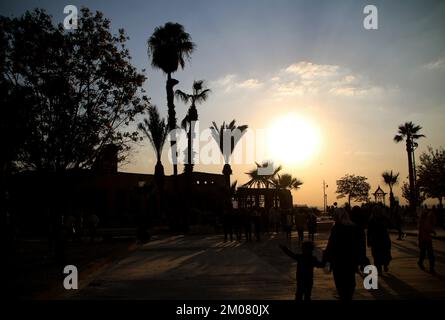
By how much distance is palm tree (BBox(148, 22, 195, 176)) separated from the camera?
33688 millimetres

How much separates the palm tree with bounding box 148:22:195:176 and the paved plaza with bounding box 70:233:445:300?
59.9ft

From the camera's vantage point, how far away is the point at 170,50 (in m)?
33.6

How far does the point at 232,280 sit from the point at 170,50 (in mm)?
24884

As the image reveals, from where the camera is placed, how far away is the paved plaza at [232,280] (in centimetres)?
930

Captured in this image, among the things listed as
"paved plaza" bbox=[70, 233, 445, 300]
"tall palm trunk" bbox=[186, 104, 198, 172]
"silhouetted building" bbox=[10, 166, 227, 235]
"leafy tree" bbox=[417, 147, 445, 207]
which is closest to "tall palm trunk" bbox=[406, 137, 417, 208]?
"leafy tree" bbox=[417, 147, 445, 207]

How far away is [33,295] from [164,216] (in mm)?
38480

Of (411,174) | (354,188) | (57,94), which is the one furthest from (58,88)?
(354,188)

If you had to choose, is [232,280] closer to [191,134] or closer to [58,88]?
[58,88]

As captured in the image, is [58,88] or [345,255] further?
[58,88]

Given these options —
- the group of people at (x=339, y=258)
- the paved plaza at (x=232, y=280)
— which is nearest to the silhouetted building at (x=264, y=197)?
the paved plaza at (x=232, y=280)

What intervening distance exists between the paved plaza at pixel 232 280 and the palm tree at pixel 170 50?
18.3 metres

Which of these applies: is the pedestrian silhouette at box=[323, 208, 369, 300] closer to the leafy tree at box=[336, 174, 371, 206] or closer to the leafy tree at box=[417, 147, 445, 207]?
the leafy tree at box=[417, 147, 445, 207]

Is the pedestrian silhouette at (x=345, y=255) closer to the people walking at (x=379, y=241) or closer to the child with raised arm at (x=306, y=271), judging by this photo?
the child with raised arm at (x=306, y=271)
